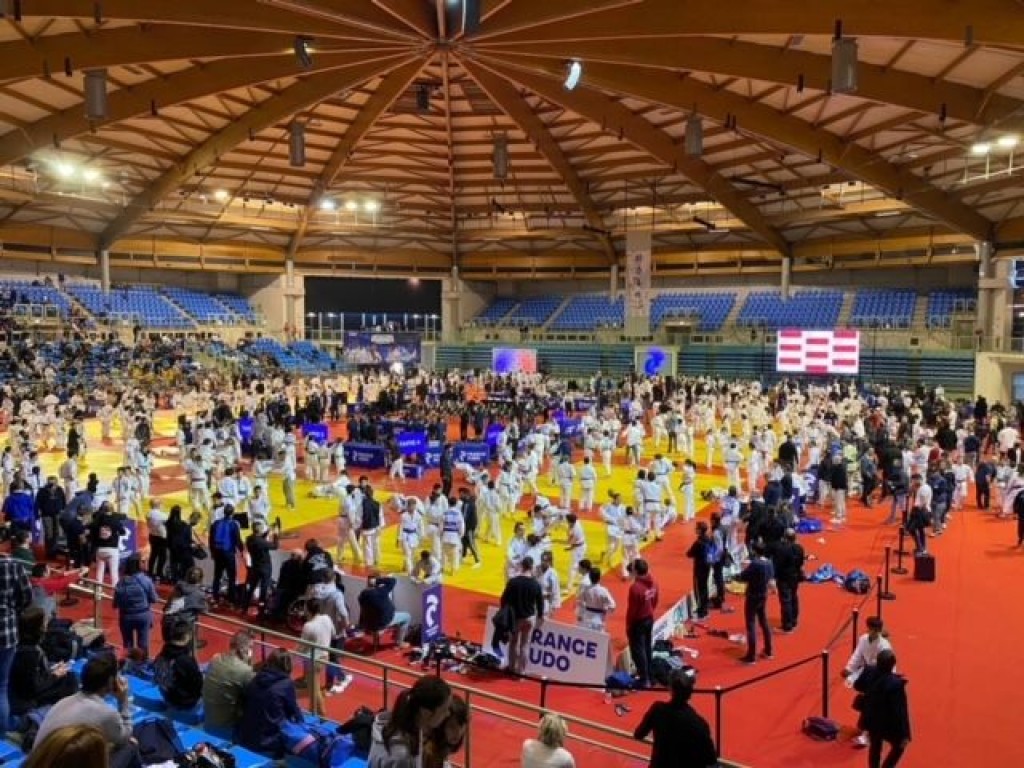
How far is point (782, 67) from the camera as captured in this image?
18797 mm

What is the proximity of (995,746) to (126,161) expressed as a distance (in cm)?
3539

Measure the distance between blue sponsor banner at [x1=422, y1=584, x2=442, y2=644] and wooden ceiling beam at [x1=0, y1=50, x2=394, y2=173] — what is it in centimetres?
1562

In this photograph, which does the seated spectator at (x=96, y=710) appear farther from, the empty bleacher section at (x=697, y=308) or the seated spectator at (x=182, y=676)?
the empty bleacher section at (x=697, y=308)

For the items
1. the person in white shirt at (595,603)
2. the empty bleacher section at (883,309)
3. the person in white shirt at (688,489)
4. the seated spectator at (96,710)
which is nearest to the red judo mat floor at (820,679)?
the person in white shirt at (595,603)

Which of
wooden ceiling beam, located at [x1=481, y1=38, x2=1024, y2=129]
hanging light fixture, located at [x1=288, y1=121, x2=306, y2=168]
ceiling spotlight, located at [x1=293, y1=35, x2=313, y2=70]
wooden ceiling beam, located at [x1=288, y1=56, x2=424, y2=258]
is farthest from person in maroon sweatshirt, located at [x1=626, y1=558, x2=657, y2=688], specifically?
hanging light fixture, located at [x1=288, y1=121, x2=306, y2=168]

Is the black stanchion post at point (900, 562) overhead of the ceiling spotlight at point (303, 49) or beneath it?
beneath

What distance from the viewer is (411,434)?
22.3m

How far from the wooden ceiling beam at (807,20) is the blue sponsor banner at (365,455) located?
37.9ft

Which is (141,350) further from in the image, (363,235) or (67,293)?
(363,235)

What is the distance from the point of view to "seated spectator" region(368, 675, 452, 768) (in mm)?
3896

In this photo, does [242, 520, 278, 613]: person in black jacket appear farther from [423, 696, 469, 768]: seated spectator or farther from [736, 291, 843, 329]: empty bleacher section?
[736, 291, 843, 329]: empty bleacher section

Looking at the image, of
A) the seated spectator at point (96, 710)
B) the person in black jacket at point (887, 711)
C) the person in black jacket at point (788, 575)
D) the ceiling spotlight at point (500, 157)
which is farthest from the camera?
the ceiling spotlight at point (500, 157)

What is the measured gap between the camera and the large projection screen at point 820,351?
32.7m

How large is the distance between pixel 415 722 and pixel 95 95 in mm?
19527
